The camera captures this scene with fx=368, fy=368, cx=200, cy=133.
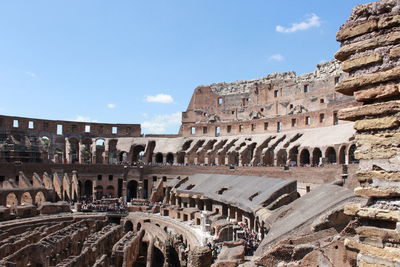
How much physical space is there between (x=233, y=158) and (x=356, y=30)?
3569cm

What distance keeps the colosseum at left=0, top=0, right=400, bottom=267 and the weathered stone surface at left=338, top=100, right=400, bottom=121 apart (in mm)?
19

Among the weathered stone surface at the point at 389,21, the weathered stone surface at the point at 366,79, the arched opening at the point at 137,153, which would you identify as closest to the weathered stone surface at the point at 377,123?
the weathered stone surface at the point at 366,79

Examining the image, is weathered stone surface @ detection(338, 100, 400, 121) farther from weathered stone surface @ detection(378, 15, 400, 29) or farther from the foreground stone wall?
weathered stone surface @ detection(378, 15, 400, 29)

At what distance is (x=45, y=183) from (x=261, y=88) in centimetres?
2921

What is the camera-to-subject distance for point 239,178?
3262 cm

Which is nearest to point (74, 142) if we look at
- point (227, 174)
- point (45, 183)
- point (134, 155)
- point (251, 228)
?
point (134, 155)

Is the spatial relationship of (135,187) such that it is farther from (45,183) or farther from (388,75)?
(388,75)

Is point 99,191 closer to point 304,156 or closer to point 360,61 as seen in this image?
point 304,156

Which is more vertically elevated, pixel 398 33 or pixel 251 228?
pixel 398 33

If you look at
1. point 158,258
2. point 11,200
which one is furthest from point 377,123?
point 11,200

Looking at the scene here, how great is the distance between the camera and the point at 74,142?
Result: 49500mm

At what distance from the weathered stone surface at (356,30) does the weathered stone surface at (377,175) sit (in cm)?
238

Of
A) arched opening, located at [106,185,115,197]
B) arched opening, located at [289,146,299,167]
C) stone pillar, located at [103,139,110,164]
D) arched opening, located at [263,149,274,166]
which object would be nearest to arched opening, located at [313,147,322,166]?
arched opening, located at [289,146,299,167]

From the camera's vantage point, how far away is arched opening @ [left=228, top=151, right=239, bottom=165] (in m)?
41.4
